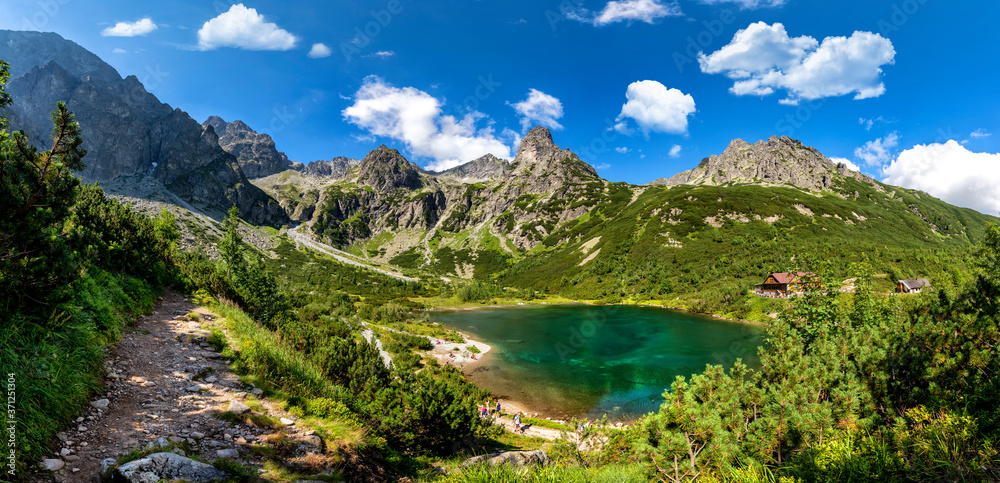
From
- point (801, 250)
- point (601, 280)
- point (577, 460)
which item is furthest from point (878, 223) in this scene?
point (577, 460)

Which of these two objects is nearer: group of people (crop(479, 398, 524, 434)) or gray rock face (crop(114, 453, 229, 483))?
gray rock face (crop(114, 453, 229, 483))

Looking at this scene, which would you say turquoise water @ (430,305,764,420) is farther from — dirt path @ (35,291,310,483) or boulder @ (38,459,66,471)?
boulder @ (38,459,66,471)

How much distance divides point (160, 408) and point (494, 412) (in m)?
23.3

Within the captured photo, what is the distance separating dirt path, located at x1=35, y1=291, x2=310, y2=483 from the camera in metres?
5.64

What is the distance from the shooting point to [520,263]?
19388 cm

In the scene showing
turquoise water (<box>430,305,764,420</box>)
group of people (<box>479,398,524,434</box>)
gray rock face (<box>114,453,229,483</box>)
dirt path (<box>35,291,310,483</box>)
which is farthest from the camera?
turquoise water (<box>430,305,764,420</box>)

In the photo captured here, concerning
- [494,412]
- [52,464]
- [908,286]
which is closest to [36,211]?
[52,464]

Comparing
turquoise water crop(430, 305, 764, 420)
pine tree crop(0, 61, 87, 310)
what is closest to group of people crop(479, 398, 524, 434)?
turquoise water crop(430, 305, 764, 420)

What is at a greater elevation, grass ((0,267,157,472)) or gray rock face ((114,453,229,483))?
grass ((0,267,157,472))

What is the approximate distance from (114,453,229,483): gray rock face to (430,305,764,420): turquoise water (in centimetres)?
2731

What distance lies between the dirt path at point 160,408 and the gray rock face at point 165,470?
53 centimetres

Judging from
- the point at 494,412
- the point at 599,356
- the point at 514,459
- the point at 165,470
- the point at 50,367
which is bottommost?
the point at 494,412

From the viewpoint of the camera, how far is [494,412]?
27344 millimetres

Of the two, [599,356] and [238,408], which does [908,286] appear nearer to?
[599,356]
